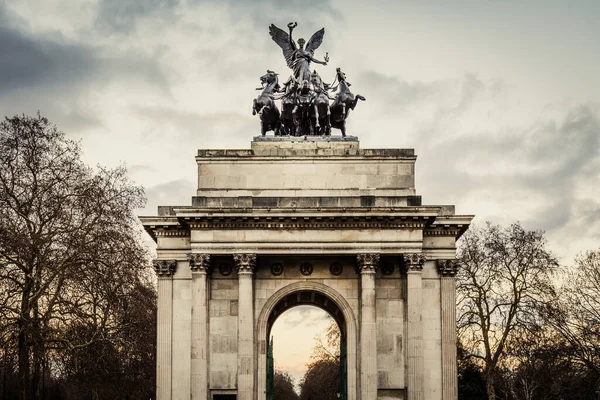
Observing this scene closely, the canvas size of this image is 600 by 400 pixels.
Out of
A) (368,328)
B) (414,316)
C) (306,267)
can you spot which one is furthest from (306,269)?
(414,316)

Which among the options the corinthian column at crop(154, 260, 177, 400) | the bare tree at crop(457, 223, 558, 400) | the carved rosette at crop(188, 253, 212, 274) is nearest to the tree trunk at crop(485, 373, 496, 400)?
the bare tree at crop(457, 223, 558, 400)

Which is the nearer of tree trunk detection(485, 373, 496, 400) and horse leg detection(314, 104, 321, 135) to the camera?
horse leg detection(314, 104, 321, 135)

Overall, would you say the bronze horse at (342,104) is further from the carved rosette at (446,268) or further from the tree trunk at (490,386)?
the tree trunk at (490,386)

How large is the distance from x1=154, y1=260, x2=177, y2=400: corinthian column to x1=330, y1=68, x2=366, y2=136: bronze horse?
30.9ft

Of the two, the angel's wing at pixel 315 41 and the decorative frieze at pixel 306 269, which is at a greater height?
the angel's wing at pixel 315 41

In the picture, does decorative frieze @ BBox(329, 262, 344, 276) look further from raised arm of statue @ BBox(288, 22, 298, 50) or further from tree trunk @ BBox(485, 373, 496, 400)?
tree trunk @ BBox(485, 373, 496, 400)

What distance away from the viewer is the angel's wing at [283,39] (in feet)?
150

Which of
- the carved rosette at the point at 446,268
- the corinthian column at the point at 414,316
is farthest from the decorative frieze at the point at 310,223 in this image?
the carved rosette at the point at 446,268

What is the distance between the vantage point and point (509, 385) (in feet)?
196

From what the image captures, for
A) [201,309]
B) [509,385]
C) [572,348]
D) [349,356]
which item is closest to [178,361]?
[201,309]

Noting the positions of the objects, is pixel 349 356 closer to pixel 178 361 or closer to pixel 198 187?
pixel 178 361

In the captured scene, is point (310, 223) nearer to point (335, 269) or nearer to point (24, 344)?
point (335, 269)

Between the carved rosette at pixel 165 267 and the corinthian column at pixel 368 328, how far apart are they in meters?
7.77

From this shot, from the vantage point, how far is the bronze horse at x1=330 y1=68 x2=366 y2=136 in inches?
1726
